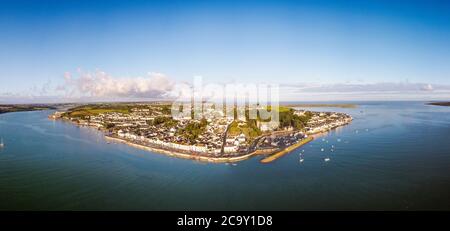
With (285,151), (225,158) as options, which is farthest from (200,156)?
(285,151)

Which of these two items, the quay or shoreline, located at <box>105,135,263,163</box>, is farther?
the quay

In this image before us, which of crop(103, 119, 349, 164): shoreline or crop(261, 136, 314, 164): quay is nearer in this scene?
crop(103, 119, 349, 164): shoreline

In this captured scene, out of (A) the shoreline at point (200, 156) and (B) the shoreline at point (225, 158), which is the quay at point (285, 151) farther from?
(A) the shoreline at point (200, 156)

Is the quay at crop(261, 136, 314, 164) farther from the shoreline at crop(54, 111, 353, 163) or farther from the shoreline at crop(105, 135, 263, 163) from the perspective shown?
the shoreline at crop(105, 135, 263, 163)

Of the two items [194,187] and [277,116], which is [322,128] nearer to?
[277,116]

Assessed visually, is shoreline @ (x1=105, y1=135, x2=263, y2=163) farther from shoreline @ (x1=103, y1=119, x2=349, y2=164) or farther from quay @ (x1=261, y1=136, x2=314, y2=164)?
quay @ (x1=261, y1=136, x2=314, y2=164)

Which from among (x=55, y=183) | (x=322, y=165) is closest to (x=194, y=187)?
(x=55, y=183)

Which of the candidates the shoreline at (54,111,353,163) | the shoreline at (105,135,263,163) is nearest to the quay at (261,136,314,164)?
the shoreline at (54,111,353,163)

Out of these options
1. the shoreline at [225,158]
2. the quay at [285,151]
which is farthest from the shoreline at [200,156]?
the quay at [285,151]

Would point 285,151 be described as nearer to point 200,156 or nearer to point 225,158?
point 225,158
